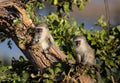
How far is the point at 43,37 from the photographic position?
5500 mm

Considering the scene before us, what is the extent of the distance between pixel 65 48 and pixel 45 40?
0.78ft

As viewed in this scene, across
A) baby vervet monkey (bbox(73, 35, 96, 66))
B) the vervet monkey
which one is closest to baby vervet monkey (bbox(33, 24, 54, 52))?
the vervet monkey

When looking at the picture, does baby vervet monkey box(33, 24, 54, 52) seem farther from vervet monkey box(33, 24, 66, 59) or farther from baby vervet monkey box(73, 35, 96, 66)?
baby vervet monkey box(73, 35, 96, 66)

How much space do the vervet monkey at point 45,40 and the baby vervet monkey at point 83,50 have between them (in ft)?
0.73

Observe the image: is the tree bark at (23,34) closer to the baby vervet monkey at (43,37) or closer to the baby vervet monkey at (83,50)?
the baby vervet monkey at (43,37)

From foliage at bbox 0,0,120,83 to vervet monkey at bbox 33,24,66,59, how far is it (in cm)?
9

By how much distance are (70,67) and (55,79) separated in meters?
0.20

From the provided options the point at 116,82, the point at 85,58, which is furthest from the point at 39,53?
the point at 116,82

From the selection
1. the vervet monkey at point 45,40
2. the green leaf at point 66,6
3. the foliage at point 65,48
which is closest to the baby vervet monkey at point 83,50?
the foliage at point 65,48

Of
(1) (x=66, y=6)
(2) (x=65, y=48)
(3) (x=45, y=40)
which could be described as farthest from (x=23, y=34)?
(1) (x=66, y=6)

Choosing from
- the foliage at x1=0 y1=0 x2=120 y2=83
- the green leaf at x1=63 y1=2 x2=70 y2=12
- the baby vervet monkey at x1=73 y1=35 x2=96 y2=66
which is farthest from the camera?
the green leaf at x1=63 y1=2 x2=70 y2=12

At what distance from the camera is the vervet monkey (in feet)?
16.7

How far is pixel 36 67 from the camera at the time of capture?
5211 mm

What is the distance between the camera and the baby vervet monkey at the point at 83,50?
5129mm
